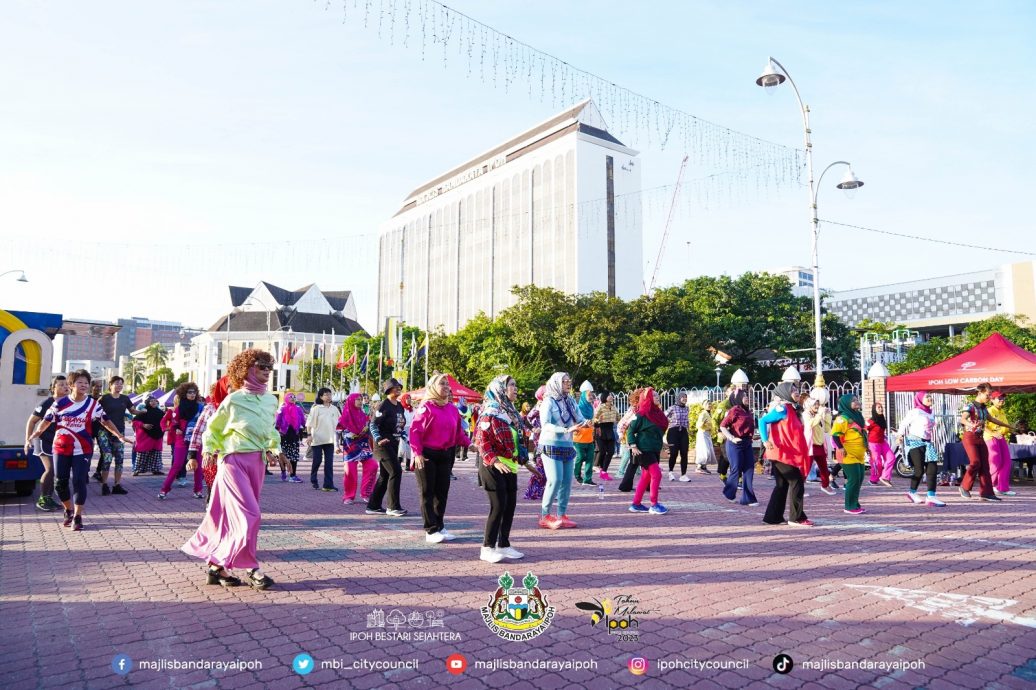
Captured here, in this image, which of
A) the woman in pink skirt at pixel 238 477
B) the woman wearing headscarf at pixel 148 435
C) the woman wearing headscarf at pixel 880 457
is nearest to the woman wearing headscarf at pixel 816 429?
the woman wearing headscarf at pixel 880 457

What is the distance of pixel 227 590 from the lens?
17.2 feet

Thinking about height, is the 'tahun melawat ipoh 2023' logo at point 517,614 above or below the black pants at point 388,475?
below

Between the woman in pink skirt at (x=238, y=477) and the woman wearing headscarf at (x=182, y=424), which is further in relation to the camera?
the woman wearing headscarf at (x=182, y=424)

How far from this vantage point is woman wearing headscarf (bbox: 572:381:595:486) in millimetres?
12070

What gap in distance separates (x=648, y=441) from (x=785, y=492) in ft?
5.85

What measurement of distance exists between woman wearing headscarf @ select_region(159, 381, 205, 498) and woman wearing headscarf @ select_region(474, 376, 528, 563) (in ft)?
21.7

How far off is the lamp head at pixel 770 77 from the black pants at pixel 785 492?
10.9m

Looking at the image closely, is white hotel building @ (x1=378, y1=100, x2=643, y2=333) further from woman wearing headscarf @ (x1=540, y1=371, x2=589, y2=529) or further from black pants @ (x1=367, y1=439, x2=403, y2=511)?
woman wearing headscarf @ (x1=540, y1=371, x2=589, y2=529)

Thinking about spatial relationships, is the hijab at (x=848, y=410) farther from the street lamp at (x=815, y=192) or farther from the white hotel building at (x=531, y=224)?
the white hotel building at (x=531, y=224)

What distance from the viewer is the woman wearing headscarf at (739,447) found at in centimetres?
1031

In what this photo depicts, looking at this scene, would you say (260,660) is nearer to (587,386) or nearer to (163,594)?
(163,594)

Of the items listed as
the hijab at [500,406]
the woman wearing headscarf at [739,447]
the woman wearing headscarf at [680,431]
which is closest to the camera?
the hijab at [500,406]

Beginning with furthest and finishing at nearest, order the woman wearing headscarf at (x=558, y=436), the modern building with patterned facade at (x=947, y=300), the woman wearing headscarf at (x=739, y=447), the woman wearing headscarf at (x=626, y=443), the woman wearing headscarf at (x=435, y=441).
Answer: the modern building with patterned facade at (x=947, y=300), the woman wearing headscarf at (x=739, y=447), the woman wearing headscarf at (x=626, y=443), the woman wearing headscarf at (x=558, y=436), the woman wearing headscarf at (x=435, y=441)

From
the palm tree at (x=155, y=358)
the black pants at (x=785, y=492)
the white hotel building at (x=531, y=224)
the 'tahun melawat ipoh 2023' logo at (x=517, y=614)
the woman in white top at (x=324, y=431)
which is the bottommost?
the 'tahun melawat ipoh 2023' logo at (x=517, y=614)
